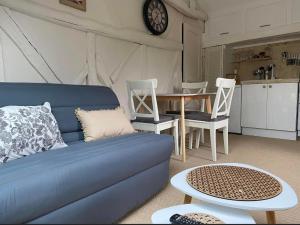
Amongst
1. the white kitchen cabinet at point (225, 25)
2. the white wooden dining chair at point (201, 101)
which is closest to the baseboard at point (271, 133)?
the white wooden dining chair at point (201, 101)

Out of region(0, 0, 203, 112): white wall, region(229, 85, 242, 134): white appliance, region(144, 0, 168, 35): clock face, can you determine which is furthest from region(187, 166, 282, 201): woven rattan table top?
region(229, 85, 242, 134): white appliance

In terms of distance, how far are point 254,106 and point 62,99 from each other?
329 cm

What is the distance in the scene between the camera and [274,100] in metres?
3.71

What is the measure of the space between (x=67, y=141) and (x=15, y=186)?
35.2 inches

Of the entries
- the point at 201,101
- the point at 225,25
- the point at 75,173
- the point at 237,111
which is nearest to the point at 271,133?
the point at 237,111

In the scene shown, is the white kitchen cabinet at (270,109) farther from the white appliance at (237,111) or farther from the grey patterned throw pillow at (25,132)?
the grey patterned throw pillow at (25,132)

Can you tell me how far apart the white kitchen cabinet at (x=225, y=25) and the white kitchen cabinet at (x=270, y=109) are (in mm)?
1191

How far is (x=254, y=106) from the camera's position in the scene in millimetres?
3928

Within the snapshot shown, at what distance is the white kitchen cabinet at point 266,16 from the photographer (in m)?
3.83

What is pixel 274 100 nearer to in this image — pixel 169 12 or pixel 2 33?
pixel 169 12

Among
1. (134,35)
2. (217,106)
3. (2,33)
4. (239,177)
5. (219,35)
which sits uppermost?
(219,35)

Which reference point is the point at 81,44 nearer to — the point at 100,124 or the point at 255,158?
the point at 100,124

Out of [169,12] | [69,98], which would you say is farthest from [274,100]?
[69,98]

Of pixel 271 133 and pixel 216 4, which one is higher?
pixel 216 4
